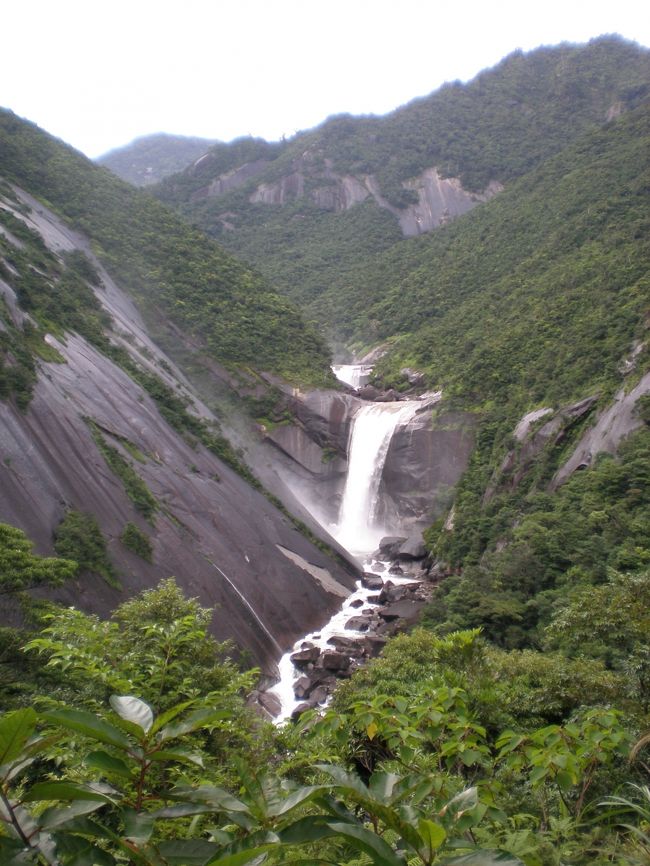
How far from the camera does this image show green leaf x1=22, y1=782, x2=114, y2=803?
155 centimetres

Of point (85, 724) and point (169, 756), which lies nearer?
point (85, 724)

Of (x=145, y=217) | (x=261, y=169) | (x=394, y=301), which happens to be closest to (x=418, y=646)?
(x=145, y=217)

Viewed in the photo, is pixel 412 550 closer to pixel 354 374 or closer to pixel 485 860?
pixel 354 374

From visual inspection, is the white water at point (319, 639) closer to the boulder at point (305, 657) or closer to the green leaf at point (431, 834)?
the boulder at point (305, 657)

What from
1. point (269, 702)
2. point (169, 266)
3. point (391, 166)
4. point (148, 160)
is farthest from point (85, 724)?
point (148, 160)

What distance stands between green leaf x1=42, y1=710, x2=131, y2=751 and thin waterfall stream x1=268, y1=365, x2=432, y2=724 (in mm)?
18854

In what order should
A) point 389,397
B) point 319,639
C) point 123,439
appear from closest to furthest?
point 319,639 < point 123,439 < point 389,397

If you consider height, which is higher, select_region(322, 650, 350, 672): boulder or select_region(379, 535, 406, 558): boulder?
select_region(322, 650, 350, 672): boulder

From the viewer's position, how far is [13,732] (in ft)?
5.15

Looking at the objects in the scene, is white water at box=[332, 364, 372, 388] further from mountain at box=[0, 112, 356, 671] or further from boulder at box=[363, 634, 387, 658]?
boulder at box=[363, 634, 387, 658]

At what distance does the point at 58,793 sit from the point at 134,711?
39cm

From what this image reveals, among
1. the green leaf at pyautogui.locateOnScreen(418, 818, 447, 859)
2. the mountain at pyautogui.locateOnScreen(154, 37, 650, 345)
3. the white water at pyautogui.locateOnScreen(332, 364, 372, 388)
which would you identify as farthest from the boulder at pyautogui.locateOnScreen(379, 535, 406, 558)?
the mountain at pyautogui.locateOnScreen(154, 37, 650, 345)

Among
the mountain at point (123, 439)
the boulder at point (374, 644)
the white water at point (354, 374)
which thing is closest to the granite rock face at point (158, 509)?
the mountain at point (123, 439)

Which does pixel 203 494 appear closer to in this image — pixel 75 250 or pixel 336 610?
pixel 336 610
